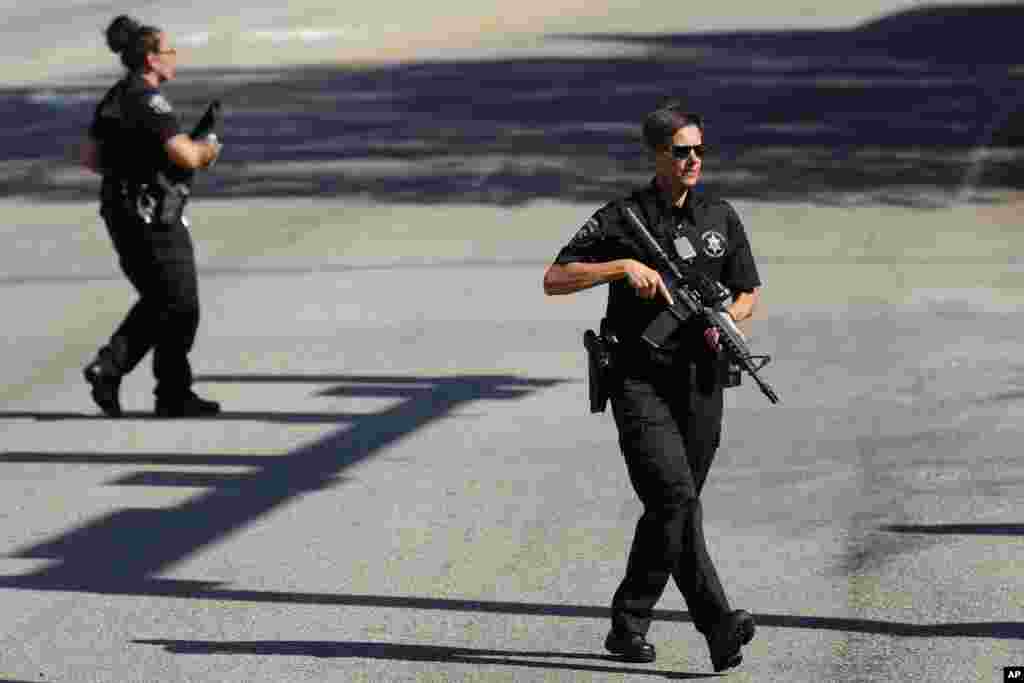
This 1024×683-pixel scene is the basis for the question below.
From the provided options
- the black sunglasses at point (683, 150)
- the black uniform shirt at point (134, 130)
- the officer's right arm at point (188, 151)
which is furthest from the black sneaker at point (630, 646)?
the black uniform shirt at point (134, 130)

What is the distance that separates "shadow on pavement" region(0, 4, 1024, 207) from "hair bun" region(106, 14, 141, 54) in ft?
30.5

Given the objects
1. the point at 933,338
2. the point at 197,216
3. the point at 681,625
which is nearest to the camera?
the point at 681,625

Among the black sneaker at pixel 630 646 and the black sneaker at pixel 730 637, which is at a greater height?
the black sneaker at pixel 730 637

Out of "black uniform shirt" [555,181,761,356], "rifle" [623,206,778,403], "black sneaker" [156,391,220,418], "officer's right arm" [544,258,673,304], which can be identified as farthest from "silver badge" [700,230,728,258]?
"black sneaker" [156,391,220,418]

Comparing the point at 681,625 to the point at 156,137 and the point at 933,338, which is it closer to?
the point at 156,137

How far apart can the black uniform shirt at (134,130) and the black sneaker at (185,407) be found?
1202mm

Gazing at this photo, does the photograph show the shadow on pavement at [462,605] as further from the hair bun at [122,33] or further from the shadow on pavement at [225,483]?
the hair bun at [122,33]

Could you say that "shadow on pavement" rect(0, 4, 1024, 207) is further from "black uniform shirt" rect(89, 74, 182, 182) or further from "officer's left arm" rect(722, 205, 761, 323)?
"officer's left arm" rect(722, 205, 761, 323)

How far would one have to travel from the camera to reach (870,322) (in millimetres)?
14594

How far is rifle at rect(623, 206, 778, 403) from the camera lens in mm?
7352

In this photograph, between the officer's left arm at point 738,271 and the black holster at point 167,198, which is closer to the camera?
the officer's left arm at point 738,271

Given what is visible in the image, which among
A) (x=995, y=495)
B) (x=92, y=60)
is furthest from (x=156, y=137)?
(x=92, y=60)

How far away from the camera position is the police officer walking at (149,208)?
38.2 ft

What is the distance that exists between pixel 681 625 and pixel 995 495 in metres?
2.45
